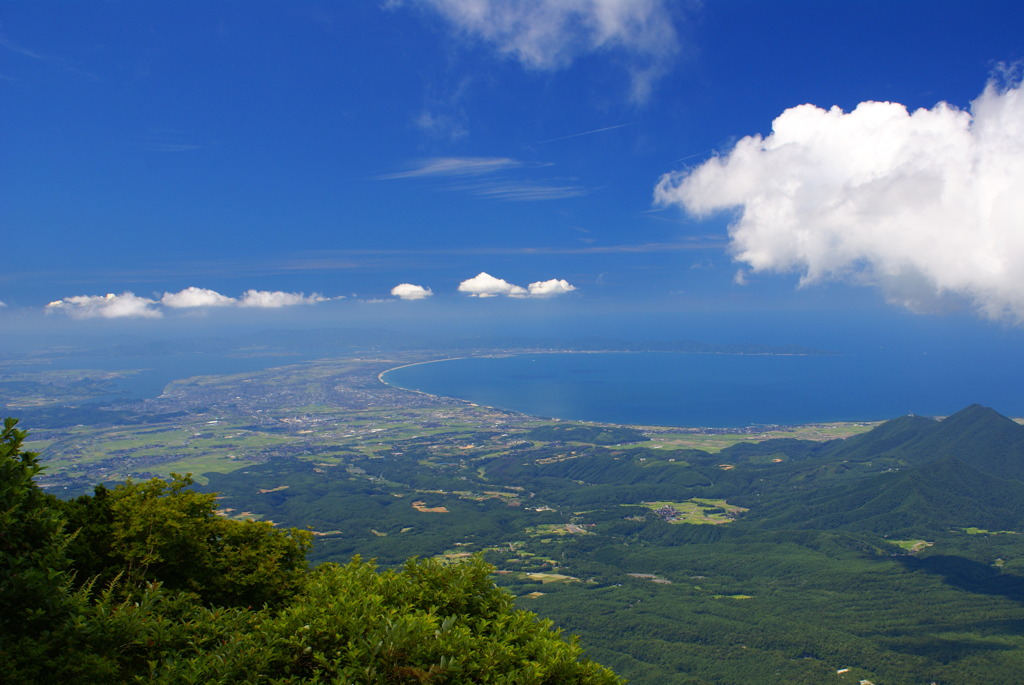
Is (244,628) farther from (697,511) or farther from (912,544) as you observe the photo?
(912,544)

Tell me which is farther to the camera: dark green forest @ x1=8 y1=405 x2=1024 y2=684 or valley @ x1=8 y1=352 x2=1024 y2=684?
valley @ x1=8 y1=352 x2=1024 y2=684

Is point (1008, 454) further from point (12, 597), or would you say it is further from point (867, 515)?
point (12, 597)

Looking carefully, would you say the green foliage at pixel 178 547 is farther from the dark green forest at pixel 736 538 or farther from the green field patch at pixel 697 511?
the green field patch at pixel 697 511

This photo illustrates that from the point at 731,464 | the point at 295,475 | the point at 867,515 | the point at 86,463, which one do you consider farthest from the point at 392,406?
the point at 867,515

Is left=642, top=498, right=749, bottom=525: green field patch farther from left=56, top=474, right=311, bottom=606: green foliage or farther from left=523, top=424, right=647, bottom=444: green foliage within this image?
left=56, top=474, right=311, bottom=606: green foliage

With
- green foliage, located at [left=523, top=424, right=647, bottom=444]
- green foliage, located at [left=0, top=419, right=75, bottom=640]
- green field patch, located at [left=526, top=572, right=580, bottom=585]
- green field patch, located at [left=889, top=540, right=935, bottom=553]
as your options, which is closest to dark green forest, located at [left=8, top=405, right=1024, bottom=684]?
green foliage, located at [left=0, top=419, right=75, bottom=640]

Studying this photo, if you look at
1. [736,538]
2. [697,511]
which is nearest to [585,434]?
[697,511]

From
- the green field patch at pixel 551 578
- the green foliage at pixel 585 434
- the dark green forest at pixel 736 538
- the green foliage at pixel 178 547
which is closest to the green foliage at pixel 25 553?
the green foliage at pixel 178 547

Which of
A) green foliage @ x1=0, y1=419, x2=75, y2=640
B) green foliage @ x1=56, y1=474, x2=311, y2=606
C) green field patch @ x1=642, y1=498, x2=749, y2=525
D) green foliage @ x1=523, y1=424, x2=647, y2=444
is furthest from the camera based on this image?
green foliage @ x1=523, y1=424, x2=647, y2=444

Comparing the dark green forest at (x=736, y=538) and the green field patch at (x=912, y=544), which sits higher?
the dark green forest at (x=736, y=538)
